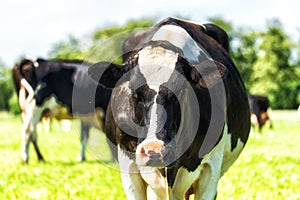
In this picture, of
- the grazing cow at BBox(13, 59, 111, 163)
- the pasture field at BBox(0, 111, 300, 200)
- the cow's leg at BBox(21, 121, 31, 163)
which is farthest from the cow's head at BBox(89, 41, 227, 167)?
the grazing cow at BBox(13, 59, 111, 163)

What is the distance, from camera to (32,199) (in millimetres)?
7035

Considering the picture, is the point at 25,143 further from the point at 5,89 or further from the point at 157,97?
the point at 5,89

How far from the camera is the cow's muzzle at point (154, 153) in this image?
343cm

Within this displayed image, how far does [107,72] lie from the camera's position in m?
4.19

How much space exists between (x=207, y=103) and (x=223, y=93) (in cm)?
35

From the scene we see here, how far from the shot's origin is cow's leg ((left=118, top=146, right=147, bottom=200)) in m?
4.25

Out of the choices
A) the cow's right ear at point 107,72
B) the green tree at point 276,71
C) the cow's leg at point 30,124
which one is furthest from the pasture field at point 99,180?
the green tree at point 276,71

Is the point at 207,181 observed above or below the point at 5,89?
above

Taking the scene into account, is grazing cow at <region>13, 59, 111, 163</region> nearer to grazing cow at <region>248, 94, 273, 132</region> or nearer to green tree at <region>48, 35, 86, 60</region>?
grazing cow at <region>248, 94, 273, 132</region>

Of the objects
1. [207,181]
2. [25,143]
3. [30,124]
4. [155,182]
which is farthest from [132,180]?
[30,124]

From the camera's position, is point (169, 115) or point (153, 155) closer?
point (153, 155)

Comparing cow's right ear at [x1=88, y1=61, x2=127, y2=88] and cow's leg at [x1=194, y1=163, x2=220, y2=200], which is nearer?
cow's right ear at [x1=88, y1=61, x2=127, y2=88]

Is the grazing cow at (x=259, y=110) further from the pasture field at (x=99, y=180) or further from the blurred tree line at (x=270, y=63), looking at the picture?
the blurred tree line at (x=270, y=63)

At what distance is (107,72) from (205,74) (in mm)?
720
